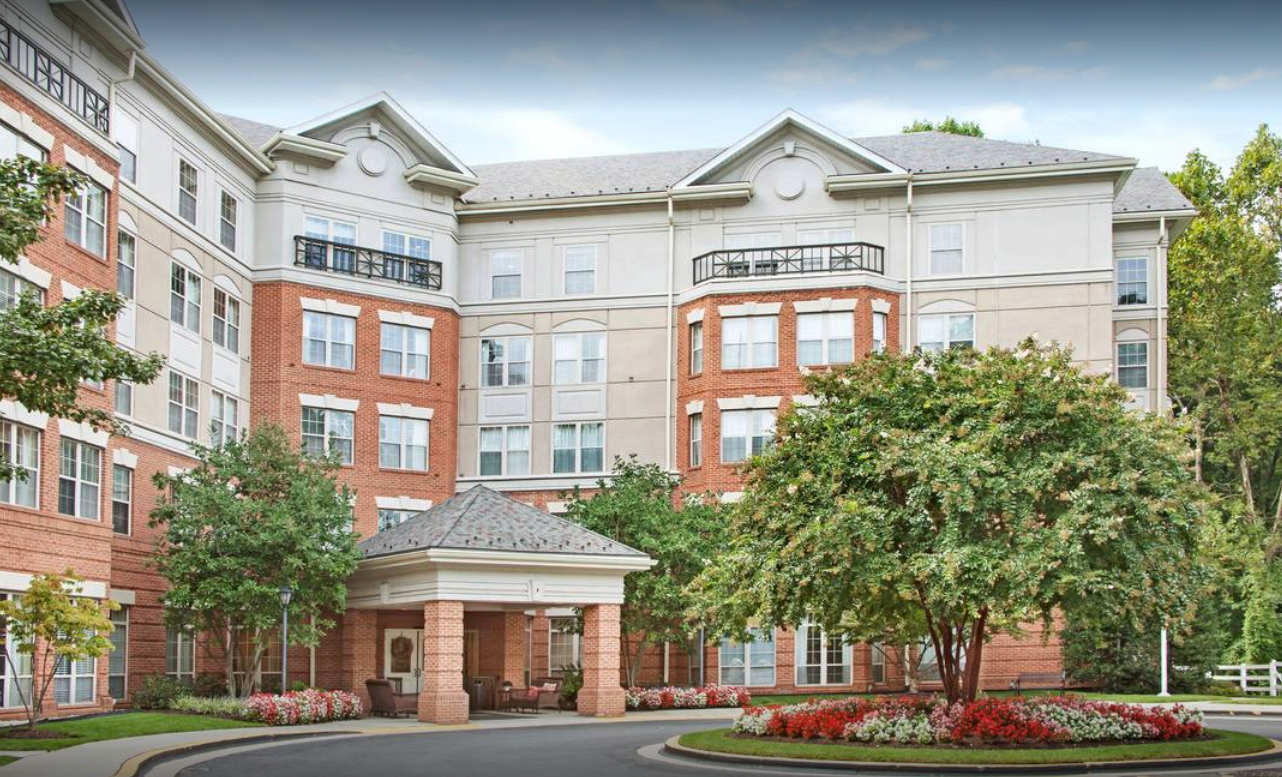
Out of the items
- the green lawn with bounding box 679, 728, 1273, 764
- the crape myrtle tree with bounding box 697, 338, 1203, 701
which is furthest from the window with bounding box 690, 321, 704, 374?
the green lawn with bounding box 679, 728, 1273, 764

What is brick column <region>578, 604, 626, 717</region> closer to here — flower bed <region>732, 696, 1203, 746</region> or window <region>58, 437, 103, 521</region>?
flower bed <region>732, 696, 1203, 746</region>

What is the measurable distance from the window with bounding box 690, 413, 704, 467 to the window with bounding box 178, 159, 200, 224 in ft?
54.3

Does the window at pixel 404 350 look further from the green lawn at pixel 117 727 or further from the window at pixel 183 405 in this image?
the green lawn at pixel 117 727

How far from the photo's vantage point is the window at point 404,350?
48.9 meters

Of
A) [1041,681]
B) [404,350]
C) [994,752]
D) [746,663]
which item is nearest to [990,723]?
[994,752]

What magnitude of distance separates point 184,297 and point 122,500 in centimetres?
629

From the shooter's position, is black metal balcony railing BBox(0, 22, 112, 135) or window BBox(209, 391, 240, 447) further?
→ window BBox(209, 391, 240, 447)

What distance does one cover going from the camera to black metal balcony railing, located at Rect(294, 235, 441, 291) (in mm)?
47250

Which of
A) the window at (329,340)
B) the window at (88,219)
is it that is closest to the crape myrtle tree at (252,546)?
the window at (88,219)

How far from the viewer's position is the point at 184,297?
41.5 metres

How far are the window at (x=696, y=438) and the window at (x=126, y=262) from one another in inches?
713

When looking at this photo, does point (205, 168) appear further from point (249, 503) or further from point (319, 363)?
point (249, 503)

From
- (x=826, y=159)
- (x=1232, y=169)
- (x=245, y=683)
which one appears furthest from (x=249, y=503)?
(x=1232, y=169)

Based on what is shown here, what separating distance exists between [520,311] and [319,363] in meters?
7.42
